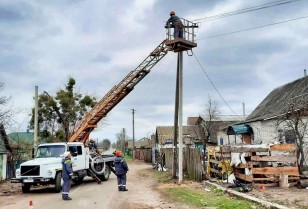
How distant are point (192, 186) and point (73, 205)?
6380mm

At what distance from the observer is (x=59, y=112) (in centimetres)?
3928

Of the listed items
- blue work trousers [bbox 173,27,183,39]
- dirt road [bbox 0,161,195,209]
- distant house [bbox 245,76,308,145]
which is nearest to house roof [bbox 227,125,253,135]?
distant house [bbox 245,76,308,145]

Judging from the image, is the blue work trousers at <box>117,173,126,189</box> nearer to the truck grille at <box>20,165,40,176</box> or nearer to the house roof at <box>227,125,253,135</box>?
the truck grille at <box>20,165,40,176</box>

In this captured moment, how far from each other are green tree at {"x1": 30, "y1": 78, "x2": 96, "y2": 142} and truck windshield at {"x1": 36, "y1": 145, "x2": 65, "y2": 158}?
19.2 meters

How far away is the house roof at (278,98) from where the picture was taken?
88.2 ft

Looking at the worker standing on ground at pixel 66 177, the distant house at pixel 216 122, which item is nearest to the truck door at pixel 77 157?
the worker standing on ground at pixel 66 177

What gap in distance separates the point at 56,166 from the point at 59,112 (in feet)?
73.9

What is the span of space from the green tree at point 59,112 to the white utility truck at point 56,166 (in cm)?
1602

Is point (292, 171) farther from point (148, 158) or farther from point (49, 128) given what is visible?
point (148, 158)

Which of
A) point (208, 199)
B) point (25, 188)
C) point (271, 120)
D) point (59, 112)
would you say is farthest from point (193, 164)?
point (59, 112)

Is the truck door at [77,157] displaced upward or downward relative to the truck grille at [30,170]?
upward

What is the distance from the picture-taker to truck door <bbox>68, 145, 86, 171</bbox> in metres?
19.6

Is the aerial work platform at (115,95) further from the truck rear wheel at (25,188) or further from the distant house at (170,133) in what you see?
the distant house at (170,133)

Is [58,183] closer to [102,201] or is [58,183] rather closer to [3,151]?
[102,201]
